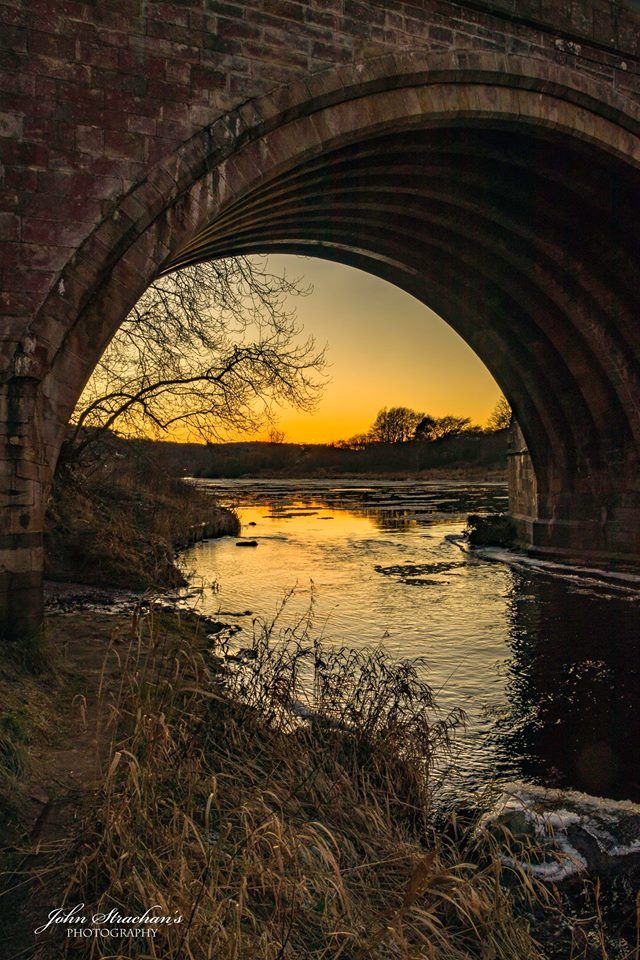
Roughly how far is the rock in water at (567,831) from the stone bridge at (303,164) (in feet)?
14.4

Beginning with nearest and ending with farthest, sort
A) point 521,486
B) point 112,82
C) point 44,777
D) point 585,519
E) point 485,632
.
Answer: point 44,777, point 112,82, point 485,632, point 585,519, point 521,486

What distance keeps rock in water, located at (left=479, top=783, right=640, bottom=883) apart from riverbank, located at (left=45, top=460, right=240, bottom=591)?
15.2ft

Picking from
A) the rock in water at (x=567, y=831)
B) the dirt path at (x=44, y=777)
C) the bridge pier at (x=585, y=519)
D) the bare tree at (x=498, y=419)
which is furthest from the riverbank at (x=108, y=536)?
the bare tree at (x=498, y=419)

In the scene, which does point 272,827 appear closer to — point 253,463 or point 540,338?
point 540,338

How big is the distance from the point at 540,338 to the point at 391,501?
2153cm

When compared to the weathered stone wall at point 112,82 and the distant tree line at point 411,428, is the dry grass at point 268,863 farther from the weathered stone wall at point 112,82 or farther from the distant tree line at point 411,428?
the distant tree line at point 411,428

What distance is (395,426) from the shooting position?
86.8m

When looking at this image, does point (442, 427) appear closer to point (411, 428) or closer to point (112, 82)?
point (411, 428)

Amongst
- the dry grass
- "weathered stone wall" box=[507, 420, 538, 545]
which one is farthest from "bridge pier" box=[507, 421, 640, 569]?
the dry grass

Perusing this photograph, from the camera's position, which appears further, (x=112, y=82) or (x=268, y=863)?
(x=112, y=82)

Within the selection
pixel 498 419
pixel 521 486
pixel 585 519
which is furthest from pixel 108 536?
pixel 498 419

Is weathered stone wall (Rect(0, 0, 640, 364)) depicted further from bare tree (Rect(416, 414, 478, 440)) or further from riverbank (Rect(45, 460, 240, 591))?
bare tree (Rect(416, 414, 478, 440))

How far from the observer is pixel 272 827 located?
120 inches

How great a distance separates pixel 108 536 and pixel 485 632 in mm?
6416
